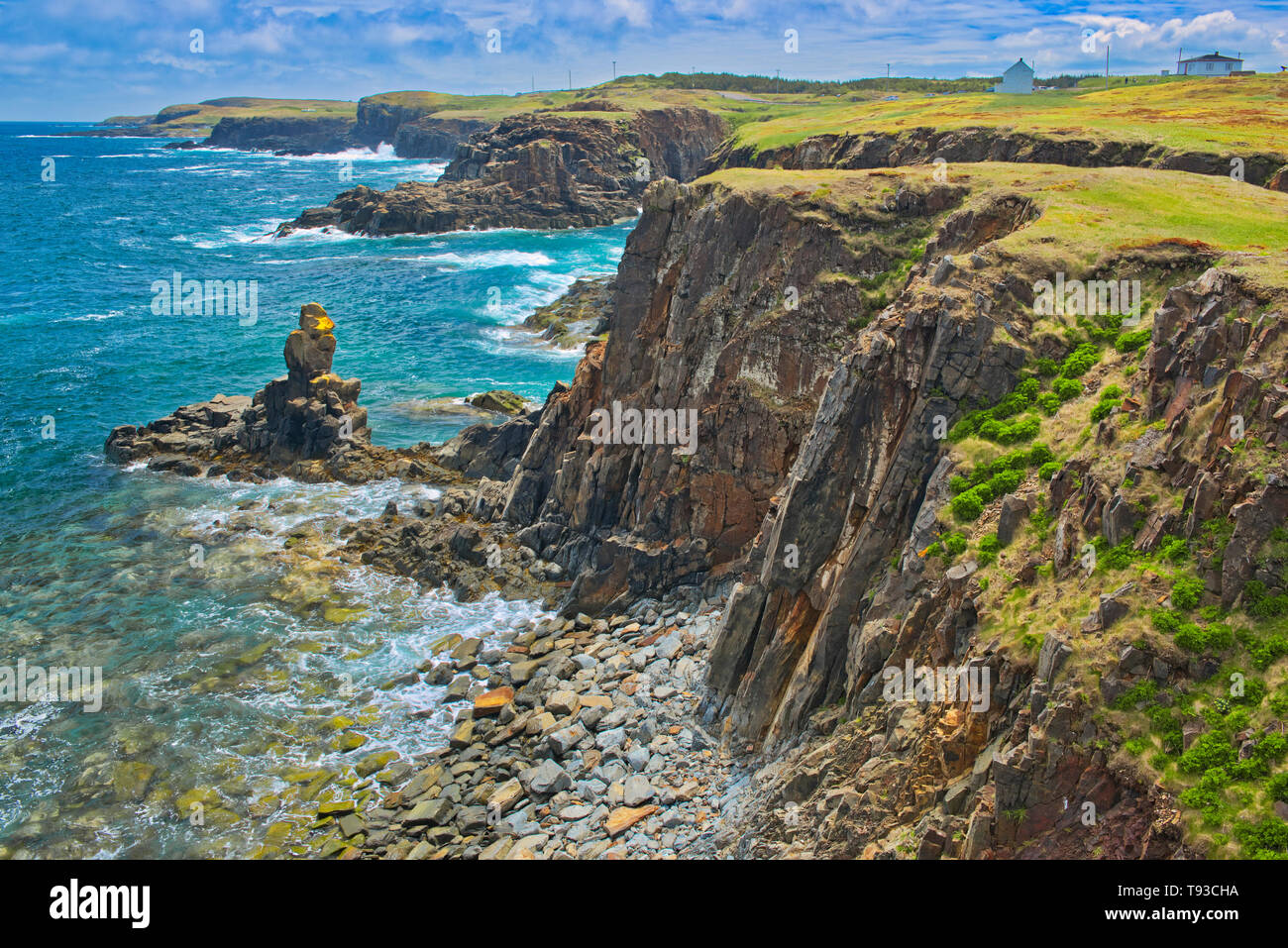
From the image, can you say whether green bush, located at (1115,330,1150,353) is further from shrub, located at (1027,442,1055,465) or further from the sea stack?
the sea stack

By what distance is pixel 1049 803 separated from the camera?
1534cm

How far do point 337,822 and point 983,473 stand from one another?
21.3 metres

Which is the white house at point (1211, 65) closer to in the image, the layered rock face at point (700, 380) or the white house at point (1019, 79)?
the white house at point (1019, 79)

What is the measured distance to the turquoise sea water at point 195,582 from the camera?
2912 centimetres

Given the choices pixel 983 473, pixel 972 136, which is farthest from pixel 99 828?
pixel 972 136

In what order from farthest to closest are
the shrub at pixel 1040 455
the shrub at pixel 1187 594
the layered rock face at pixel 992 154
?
the layered rock face at pixel 992 154 < the shrub at pixel 1040 455 < the shrub at pixel 1187 594

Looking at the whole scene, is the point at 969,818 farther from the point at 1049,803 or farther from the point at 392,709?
the point at 392,709

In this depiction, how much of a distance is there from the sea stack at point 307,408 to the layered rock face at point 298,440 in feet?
0.19
